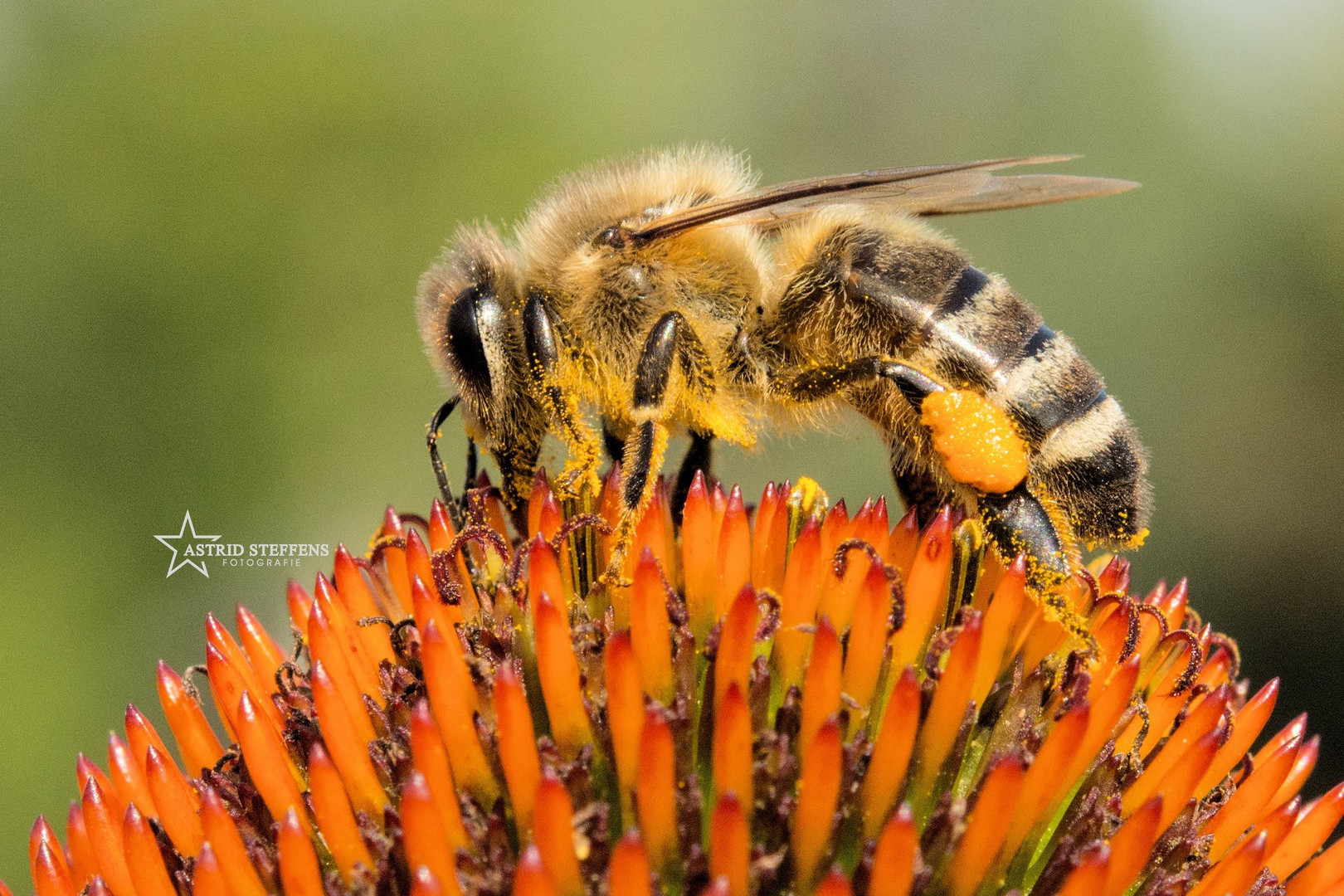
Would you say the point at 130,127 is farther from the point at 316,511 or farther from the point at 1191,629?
the point at 1191,629

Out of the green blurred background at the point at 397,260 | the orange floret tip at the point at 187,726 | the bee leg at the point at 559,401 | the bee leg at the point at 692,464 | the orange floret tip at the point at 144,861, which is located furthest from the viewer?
the green blurred background at the point at 397,260

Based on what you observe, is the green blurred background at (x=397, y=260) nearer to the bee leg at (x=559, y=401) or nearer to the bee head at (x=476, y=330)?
the bee head at (x=476, y=330)

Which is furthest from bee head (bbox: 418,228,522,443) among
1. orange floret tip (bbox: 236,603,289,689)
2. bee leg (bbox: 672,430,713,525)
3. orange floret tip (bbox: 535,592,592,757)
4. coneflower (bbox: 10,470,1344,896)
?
orange floret tip (bbox: 535,592,592,757)

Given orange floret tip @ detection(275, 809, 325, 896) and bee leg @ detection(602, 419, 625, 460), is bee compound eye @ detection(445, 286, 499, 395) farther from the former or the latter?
orange floret tip @ detection(275, 809, 325, 896)

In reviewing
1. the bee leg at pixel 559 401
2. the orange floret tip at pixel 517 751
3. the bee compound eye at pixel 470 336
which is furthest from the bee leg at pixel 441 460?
→ the orange floret tip at pixel 517 751

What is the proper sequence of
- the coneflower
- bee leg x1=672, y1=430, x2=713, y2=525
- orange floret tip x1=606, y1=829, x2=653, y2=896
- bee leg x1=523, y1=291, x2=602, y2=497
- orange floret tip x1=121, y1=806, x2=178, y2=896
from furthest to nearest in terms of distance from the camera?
bee leg x1=672, y1=430, x2=713, y2=525 < bee leg x1=523, y1=291, x2=602, y2=497 < orange floret tip x1=121, y1=806, x2=178, y2=896 < the coneflower < orange floret tip x1=606, y1=829, x2=653, y2=896

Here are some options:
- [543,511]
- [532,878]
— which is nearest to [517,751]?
[532,878]
